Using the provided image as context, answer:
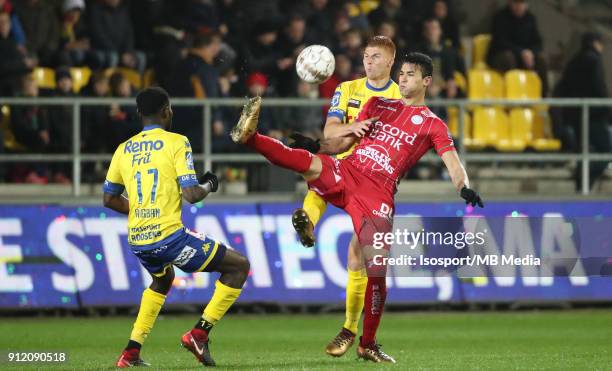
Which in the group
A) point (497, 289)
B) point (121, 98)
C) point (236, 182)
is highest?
point (121, 98)

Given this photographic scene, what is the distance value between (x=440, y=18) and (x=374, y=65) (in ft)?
29.0

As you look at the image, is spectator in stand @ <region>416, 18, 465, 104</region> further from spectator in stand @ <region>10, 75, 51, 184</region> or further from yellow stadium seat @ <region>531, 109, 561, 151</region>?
spectator in stand @ <region>10, 75, 51, 184</region>

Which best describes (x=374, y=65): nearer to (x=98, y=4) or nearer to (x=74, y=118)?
(x=74, y=118)

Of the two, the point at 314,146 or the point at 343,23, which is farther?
the point at 343,23

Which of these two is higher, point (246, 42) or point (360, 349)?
point (246, 42)

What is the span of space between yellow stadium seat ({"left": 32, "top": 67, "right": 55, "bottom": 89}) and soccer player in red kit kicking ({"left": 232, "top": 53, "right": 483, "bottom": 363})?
7.11m

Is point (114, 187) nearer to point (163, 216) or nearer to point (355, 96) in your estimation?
point (163, 216)

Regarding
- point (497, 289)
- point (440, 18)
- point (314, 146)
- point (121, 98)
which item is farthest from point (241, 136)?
point (440, 18)

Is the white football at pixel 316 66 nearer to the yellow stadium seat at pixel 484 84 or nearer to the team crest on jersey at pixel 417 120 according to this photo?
the team crest on jersey at pixel 417 120

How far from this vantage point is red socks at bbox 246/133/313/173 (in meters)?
9.47

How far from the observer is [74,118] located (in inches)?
584

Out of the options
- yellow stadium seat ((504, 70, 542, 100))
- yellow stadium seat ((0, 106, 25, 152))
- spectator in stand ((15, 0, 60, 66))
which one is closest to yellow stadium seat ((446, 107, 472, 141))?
yellow stadium seat ((504, 70, 542, 100))

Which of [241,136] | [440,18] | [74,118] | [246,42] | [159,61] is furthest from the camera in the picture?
[440,18]

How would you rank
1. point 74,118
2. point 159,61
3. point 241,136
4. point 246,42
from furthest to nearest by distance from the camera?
point 246,42 → point 159,61 → point 74,118 → point 241,136
